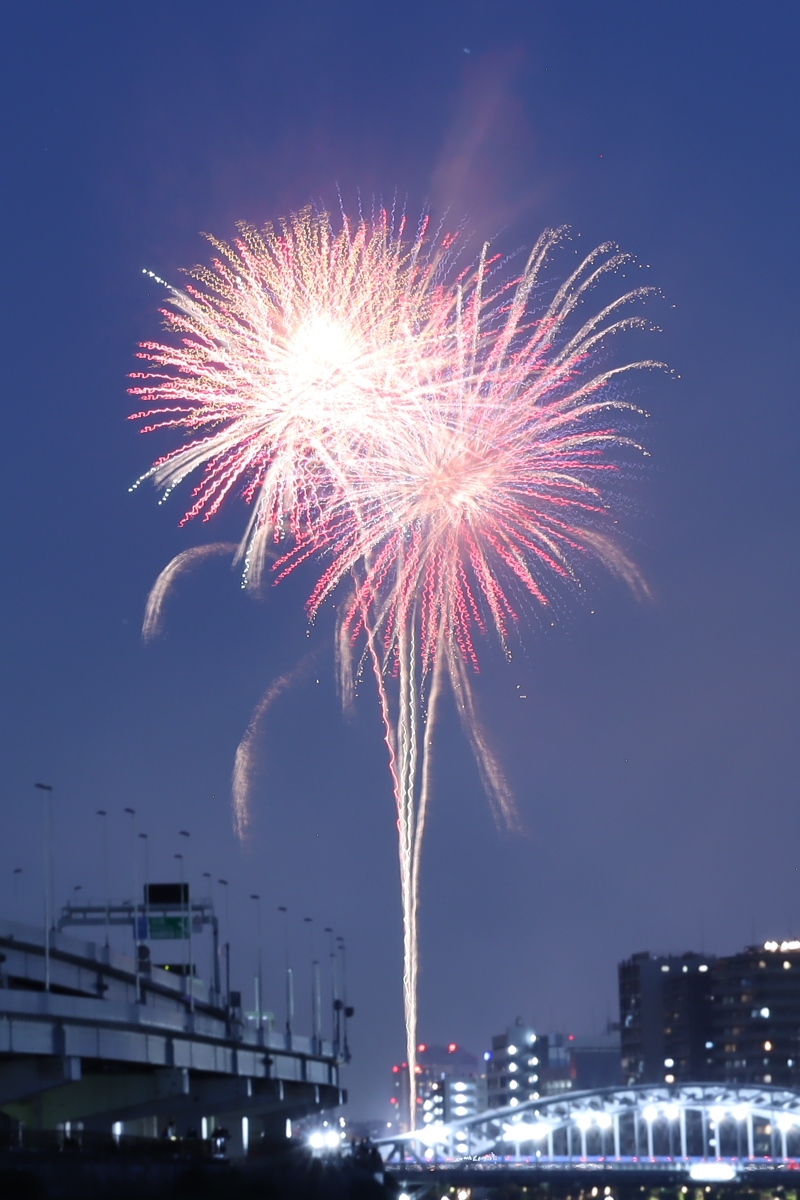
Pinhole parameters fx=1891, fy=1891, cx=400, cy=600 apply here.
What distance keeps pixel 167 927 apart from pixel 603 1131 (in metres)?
81.6

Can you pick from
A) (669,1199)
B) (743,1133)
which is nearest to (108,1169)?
(669,1199)

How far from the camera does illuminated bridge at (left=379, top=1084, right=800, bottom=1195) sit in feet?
362

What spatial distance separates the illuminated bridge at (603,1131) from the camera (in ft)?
362

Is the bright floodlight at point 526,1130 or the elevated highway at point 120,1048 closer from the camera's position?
the elevated highway at point 120,1048

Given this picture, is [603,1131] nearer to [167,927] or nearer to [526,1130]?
[526,1130]

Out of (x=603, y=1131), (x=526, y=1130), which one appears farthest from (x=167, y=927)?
(x=603, y=1131)

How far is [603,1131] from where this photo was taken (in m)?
147

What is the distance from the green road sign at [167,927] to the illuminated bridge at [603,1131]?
40.7 metres

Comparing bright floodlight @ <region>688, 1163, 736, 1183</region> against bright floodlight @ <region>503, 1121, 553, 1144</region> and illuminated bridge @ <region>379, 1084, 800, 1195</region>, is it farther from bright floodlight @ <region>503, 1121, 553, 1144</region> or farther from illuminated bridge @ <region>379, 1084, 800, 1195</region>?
bright floodlight @ <region>503, 1121, 553, 1144</region>

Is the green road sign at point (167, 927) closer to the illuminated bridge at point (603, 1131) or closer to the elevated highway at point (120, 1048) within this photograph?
the elevated highway at point (120, 1048)

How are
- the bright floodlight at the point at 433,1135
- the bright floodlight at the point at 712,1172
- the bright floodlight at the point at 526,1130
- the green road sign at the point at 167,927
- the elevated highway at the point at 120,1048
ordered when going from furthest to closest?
the bright floodlight at the point at 526,1130 → the bright floodlight at the point at 433,1135 → the bright floodlight at the point at 712,1172 → the green road sign at the point at 167,927 → the elevated highway at the point at 120,1048

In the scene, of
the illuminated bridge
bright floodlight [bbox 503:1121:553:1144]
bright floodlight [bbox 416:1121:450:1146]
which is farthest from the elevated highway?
bright floodlight [bbox 503:1121:553:1144]

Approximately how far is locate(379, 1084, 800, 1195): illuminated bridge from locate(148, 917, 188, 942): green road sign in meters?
40.7

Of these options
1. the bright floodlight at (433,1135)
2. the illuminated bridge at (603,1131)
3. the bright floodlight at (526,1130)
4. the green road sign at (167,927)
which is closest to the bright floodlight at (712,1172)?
the illuminated bridge at (603,1131)
